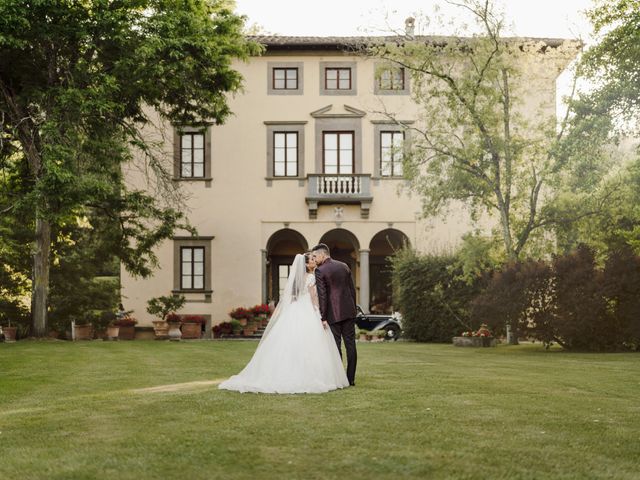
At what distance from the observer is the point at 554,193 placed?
79.4 feet

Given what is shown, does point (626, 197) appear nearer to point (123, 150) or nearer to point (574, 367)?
point (574, 367)

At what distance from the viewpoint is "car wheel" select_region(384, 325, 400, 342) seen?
29.9 metres

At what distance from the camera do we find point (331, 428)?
7.32 m

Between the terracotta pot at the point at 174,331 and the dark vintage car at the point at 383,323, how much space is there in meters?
6.22

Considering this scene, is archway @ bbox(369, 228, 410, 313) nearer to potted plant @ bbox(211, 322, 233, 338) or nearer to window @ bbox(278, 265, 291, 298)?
window @ bbox(278, 265, 291, 298)

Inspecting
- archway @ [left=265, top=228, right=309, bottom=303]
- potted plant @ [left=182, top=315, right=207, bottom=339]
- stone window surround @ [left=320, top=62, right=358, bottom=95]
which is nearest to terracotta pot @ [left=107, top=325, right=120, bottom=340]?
potted plant @ [left=182, top=315, right=207, bottom=339]

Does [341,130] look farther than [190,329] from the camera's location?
Yes

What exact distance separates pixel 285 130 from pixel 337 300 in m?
22.5

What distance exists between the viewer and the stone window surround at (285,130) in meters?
33.0

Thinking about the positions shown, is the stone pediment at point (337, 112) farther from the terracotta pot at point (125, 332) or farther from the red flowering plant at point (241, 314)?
the terracotta pot at point (125, 332)

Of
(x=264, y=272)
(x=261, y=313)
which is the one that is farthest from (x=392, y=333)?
(x=264, y=272)

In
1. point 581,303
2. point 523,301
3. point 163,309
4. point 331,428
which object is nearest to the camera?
point 331,428

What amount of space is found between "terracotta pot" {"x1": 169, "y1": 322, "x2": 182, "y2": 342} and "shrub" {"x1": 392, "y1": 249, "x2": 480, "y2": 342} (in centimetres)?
717

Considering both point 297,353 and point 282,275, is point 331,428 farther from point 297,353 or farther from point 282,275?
point 282,275
